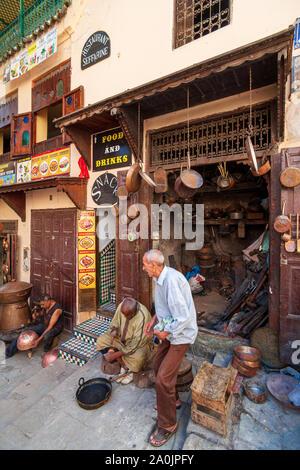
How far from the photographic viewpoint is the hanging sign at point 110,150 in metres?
5.40

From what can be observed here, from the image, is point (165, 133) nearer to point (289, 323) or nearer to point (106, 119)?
point (106, 119)

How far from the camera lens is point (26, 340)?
5.73m

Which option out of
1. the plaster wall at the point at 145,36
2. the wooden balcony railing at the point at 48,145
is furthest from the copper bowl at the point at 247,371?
the wooden balcony railing at the point at 48,145

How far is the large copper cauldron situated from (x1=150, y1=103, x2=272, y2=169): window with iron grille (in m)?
5.22

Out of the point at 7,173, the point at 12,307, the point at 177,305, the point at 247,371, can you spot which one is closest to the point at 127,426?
the point at 177,305

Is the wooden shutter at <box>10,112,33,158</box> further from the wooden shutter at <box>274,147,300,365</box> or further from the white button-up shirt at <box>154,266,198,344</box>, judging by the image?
the wooden shutter at <box>274,147,300,365</box>

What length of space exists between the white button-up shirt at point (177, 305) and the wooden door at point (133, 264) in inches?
92.1

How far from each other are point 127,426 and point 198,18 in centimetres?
704

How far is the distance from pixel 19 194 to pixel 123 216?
202 inches

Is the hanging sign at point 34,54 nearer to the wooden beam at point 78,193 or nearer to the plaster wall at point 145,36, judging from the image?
the plaster wall at point 145,36

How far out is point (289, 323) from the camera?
132 inches

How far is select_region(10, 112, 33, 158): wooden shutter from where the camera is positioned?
25.2 feet

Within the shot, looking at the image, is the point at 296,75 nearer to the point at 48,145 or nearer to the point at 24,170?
the point at 48,145
